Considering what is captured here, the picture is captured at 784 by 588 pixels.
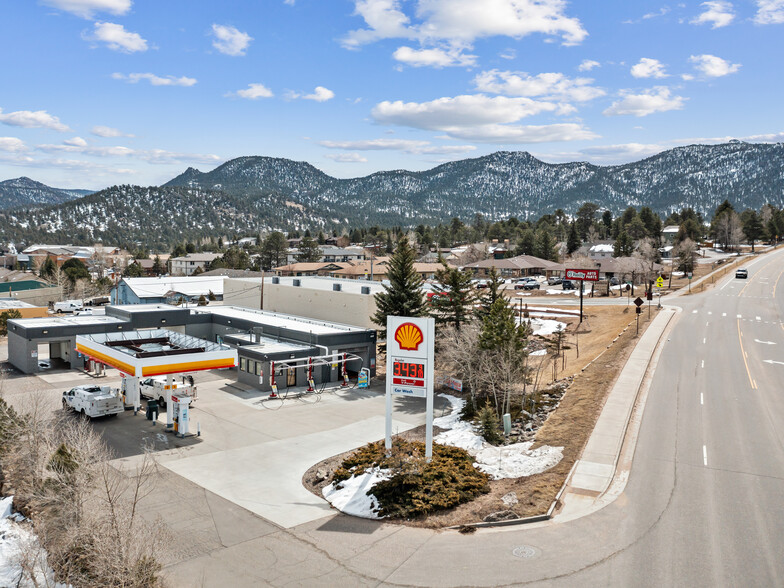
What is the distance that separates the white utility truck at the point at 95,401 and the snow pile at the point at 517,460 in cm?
1930

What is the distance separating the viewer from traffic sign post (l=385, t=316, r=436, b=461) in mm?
21328

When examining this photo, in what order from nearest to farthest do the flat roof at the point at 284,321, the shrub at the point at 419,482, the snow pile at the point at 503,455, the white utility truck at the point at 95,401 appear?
the shrub at the point at 419,482 < the snow pile at the point at 503,455 < the white utility truck at the point at 95,401 < the flat roof at the point at 284,321

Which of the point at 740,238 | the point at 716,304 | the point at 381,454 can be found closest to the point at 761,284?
the point at 716,304

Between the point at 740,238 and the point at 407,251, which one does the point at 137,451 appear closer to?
the point at 407,251

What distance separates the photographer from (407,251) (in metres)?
42.0

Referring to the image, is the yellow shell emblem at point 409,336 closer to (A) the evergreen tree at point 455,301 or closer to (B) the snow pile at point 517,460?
(B) the snow pile at point 517,460

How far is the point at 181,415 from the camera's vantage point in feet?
89.2

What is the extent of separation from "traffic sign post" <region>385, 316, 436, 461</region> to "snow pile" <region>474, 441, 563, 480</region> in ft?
9.80

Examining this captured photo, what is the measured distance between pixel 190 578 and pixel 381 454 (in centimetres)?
871

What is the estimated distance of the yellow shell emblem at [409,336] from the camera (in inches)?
847

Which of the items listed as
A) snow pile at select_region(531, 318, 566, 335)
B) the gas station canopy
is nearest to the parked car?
snow pile at select_region(531, 318, 566, 335)

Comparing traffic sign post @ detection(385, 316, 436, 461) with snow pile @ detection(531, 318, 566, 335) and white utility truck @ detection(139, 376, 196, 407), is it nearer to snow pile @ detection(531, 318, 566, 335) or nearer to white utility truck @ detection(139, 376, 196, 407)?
white utility truck @ detection(139, 376, 196, 407)

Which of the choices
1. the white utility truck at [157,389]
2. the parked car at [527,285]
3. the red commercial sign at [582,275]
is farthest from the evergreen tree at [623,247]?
the white utility truck at [157,389]

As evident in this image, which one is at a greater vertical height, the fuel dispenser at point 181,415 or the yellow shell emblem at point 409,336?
the yellow shell emblem at point 409,336
